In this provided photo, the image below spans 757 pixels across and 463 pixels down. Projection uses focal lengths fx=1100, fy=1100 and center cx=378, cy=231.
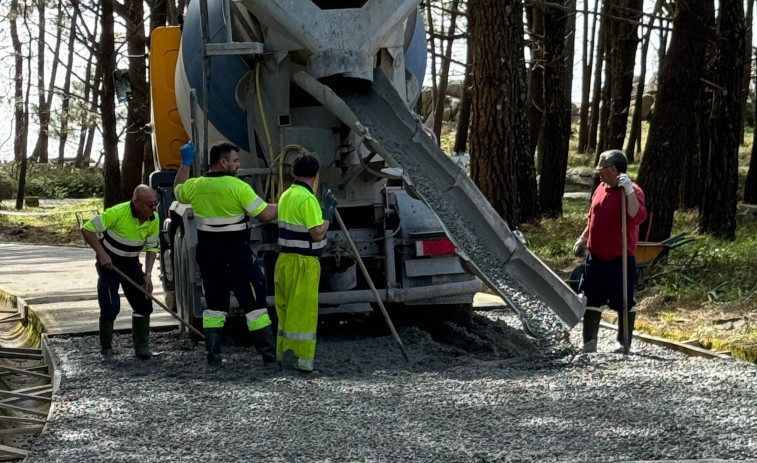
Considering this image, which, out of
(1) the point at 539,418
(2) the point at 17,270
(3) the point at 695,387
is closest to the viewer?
(1) the point at 539,418

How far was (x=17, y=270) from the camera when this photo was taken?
15922 millimetres

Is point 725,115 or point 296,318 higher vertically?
point 725,115

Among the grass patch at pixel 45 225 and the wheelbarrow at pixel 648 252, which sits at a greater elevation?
the wheelbarrow at pixel 648 252

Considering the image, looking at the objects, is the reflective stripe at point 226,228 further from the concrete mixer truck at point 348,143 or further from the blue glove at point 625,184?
the blue glove at point 625,184

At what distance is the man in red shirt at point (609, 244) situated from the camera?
7.87m

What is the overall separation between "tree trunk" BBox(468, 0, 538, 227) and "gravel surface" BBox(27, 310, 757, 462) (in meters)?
6.54

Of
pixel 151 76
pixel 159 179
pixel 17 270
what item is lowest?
pixel 17 270

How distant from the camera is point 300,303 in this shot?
7535mm

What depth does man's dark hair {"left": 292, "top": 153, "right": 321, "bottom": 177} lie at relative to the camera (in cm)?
763

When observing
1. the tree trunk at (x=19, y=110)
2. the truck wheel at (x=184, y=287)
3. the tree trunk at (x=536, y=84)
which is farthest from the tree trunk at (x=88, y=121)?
the truck wheel at (x=184, y=287)

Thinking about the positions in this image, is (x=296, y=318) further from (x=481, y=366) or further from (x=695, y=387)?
(x=695, y=387)

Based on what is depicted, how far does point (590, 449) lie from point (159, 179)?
19.3ft

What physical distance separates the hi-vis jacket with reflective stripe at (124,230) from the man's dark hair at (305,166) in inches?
61.8

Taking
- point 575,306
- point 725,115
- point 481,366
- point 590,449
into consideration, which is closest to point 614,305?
point 575,306
